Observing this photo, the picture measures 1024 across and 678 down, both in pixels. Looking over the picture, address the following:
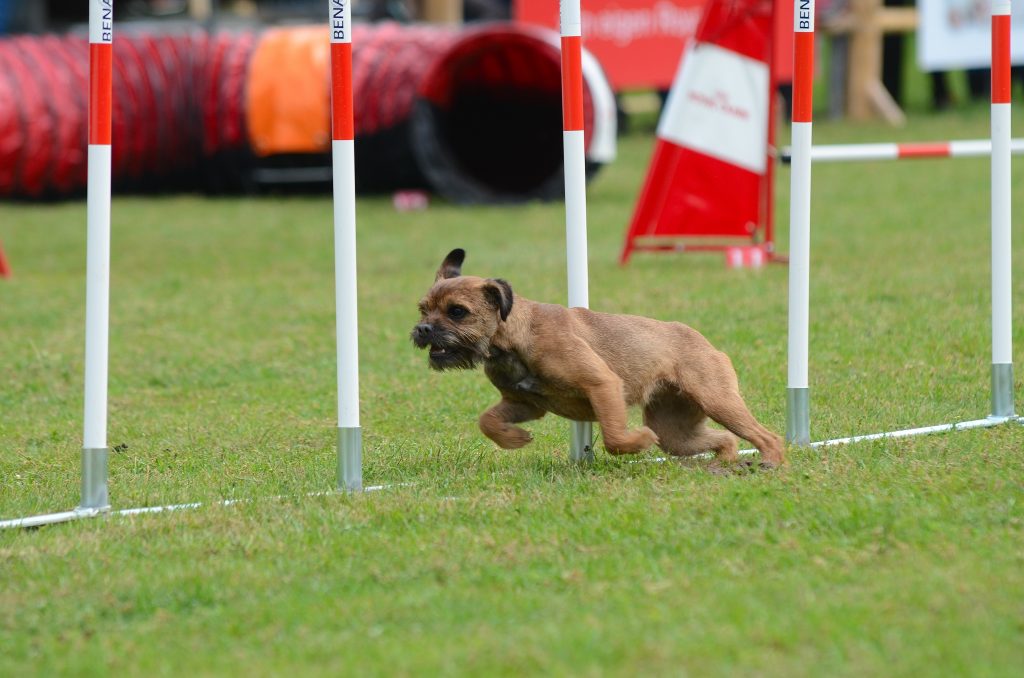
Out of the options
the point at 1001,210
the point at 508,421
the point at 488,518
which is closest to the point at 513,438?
the point at 508,421

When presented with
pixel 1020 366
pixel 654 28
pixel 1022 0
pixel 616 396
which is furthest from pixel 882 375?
pixel 654 28

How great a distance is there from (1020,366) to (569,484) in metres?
3.11

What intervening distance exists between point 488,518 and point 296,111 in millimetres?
12690

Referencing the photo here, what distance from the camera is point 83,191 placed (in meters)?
17.7

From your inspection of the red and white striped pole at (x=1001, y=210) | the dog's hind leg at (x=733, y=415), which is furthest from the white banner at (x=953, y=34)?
the dog's hind leg at (x=733, y=415)

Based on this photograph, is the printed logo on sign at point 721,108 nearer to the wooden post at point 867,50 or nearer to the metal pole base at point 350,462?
the metal pole base at point 350,462

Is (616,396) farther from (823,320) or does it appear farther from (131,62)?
(131,62)

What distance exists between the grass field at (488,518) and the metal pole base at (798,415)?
0.19m

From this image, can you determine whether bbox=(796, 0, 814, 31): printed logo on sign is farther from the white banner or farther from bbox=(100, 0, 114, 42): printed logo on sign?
the white banner

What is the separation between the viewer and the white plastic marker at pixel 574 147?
554cm

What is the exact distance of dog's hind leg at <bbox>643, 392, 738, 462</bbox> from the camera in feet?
19.0

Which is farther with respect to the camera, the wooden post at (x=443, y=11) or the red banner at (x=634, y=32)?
the wooden post at (x=443, y=11)

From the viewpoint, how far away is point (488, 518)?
4.89 meters

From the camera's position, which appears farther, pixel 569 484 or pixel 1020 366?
pixel 1020 366
